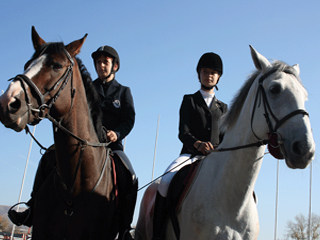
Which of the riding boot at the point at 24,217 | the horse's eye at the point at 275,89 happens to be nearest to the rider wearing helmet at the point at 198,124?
the horse's eye at the point at 275,89

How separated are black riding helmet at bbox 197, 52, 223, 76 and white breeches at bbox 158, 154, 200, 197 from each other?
1.84 meters

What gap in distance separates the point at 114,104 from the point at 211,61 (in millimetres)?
2078

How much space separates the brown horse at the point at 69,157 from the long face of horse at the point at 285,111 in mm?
2431

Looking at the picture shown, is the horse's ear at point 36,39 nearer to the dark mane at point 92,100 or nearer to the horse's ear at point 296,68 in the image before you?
the dark mane at point 92,100

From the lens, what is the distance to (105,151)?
5.40 metres

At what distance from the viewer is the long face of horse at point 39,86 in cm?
375

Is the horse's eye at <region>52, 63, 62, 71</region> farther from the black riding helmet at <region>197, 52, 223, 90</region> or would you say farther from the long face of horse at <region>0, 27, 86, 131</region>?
the black riding helmet at <region>197, 52, 223, 90</region>

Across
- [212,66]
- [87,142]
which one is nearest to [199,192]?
[87,142]

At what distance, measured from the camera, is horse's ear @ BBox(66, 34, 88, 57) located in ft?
15.9

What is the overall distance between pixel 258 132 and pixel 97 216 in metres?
2.59

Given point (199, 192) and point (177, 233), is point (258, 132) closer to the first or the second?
point (199, 192)

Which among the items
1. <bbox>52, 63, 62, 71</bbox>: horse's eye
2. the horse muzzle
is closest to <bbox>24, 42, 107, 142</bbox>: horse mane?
<bbox>52, 63, 62, 71</bbox>: horse's eye

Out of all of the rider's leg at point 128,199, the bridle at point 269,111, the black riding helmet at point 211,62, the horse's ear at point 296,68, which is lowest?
the rider's leg at point 128,199

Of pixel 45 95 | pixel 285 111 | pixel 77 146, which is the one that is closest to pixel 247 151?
pixel 285 111
